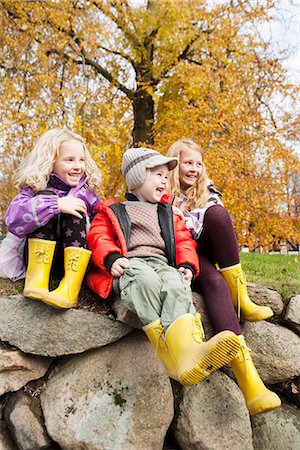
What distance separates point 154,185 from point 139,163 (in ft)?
0.58

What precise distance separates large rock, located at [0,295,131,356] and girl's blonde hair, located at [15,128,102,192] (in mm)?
773

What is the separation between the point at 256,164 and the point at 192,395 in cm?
706

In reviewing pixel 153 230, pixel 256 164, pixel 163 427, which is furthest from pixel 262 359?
pixel 256 164

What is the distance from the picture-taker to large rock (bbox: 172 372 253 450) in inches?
86.9

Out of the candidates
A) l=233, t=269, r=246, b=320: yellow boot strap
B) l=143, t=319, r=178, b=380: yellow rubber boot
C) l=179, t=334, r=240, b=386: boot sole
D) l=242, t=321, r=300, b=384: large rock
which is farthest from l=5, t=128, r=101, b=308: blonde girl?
l=242, t=321, r=300, b=384: large rock

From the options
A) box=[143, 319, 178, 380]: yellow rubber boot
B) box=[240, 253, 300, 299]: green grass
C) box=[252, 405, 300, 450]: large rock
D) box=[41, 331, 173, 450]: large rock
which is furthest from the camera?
box=[240, 253, 300, 299]: green grass

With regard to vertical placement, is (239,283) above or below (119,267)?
below

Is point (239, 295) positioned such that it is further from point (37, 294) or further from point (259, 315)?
point (37, 294)

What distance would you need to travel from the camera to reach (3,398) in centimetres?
232

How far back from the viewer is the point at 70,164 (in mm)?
2723

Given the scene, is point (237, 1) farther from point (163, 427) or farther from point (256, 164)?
point (163, 427)

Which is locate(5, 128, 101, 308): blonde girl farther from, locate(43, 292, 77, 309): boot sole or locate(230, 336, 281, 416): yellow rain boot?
locate(230, 336, 281, 416): yellow rain boot

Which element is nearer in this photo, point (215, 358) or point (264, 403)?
point (215, 358)

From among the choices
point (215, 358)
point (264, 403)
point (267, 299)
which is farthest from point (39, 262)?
point (267, 299)
